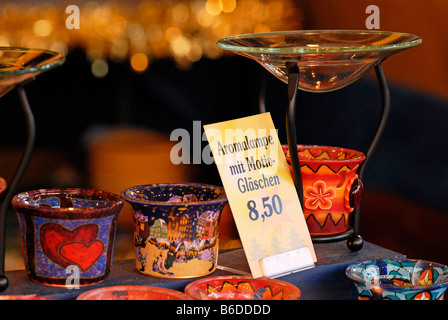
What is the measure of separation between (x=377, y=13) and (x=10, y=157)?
1.05m

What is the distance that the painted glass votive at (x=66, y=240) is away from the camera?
97 cm

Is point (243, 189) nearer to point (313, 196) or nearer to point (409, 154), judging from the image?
point (313, 196)

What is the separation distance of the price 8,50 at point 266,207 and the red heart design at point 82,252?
28 cm

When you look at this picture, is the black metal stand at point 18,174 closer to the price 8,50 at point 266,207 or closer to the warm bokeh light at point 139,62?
the price 8,50 at point 266,207

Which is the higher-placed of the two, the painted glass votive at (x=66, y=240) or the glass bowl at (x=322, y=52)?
the glass bowl at (x=322, y=52)

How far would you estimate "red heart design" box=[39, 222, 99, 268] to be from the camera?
97 centimetres

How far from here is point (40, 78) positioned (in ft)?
4.70

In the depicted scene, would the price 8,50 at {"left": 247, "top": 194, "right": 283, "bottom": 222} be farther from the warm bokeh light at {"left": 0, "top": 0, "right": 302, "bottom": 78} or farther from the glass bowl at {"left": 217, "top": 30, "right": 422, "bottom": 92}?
the warm bokeh light at {"left": 0, "top": 0, "right": 302, "bottom": 78}

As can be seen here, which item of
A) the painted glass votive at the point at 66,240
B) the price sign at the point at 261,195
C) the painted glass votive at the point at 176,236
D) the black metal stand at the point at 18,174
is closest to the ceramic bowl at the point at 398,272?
the price sign at the point at 261,195

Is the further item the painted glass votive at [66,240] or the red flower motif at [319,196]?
the red flower motif at [319,196]

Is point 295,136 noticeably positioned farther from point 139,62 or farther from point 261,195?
point 139,62

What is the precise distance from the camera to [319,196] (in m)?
1.24
